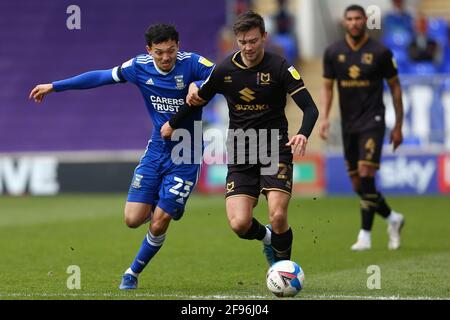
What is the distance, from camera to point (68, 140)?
25.1 m

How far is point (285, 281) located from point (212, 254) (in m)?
3.95

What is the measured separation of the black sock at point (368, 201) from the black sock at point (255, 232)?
346 cm

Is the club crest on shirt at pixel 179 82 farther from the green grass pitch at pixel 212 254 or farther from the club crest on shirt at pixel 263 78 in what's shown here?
the green grass pitch at pixel 212 254

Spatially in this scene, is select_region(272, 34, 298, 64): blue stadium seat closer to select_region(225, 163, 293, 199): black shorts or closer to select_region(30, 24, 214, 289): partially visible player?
select_region(30, 24, 214, 289): partially visible player

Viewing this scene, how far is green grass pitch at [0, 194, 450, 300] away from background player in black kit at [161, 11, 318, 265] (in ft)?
2.01

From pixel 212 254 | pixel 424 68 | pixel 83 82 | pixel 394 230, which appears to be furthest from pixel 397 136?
pixel 424 68

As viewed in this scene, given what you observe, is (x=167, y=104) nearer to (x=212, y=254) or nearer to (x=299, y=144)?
(x=299, y=144)

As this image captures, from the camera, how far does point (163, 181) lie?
9188 millimetres

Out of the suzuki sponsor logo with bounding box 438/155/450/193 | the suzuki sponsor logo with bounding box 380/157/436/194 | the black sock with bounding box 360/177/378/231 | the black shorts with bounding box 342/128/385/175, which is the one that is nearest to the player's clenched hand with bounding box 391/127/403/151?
the black shorts with bounding box 342/128/385/175

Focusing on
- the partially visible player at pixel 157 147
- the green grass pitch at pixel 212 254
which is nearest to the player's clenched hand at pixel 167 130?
the partially visible player at pixel 157 147

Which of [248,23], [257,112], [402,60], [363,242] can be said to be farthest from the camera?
[402,60]

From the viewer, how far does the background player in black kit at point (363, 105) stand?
12398mm
